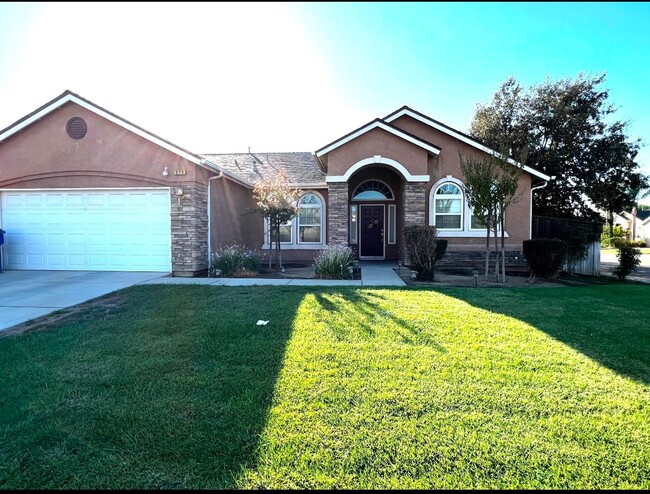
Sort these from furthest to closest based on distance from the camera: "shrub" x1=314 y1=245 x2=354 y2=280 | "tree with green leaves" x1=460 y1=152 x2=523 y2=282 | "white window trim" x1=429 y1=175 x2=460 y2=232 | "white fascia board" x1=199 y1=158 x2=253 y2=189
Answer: "white window trim" x1=429 y1=175 x2=460 y2=232, "white fascia board" x1=199 y1=158 x2=253 y2=189, "shrub" x1=314 y1=245 x2=354 y2=280, "tree with green leaves" x1=460 y1=152 x2=523 y2=282

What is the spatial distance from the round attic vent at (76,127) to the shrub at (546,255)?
14.1 m

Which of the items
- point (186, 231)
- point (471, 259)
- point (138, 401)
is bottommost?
point (138, 401)

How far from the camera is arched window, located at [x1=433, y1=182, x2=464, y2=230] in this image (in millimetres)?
14297

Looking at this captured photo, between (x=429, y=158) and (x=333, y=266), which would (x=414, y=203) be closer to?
(x=429, y=158)

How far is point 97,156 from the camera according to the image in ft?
37.0

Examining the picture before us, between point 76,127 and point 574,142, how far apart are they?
21.1 meters

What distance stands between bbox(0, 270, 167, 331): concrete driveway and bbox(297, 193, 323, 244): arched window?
632cm

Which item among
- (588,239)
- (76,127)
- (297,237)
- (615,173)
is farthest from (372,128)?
(615,173)

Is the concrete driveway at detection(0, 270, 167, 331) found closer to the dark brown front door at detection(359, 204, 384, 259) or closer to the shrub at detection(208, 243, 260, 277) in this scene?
the shrub at detection(208, 243, 260, 277)

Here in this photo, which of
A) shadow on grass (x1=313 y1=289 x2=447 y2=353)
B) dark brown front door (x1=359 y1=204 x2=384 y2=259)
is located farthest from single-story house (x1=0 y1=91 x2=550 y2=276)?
shadow on grass (x1=313 y1=289 x2=447 y2=353)

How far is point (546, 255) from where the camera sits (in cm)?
Answer: 1036

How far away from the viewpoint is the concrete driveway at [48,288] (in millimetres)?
6824

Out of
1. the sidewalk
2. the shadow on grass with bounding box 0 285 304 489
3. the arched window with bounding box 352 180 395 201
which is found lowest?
the shadow on grass with bounding box 0 285 304 489

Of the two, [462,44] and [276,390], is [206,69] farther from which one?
[276,390]
